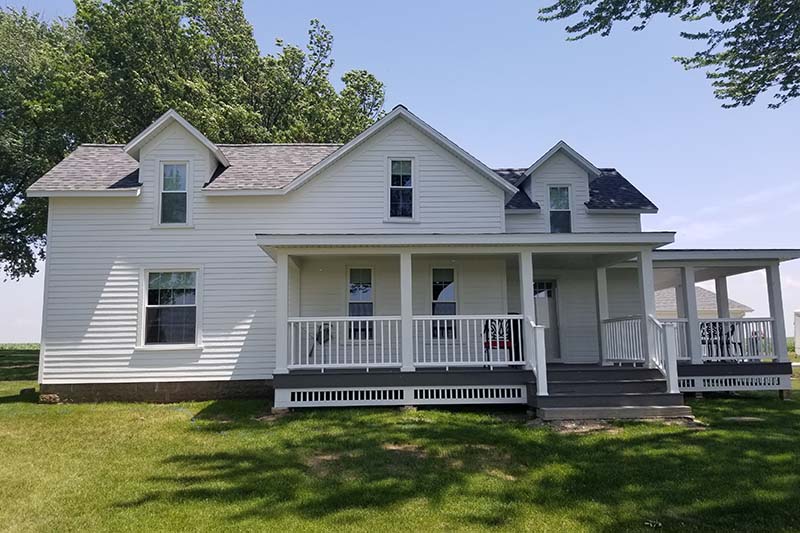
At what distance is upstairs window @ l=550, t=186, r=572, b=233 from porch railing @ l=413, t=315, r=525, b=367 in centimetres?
306

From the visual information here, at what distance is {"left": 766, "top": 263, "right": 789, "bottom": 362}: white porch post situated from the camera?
11.6 m

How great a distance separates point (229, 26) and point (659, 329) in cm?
2425

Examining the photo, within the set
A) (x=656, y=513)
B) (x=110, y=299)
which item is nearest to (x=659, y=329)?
(x=656, y=513)

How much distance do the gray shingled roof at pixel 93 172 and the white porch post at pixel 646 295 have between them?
11.3 metres

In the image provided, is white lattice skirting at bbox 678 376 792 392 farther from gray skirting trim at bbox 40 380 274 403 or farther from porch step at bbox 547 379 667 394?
gray skirting trim at bbox 40 380 274 403

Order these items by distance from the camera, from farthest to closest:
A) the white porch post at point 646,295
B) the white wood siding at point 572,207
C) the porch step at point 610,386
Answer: the white wood siding at point 572,207 < the white porch post at point 646,295 < the porch step at point 610,386

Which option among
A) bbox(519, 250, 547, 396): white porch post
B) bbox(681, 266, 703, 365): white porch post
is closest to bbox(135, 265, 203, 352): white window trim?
bbox(519, 250, 547, 396): white porch post

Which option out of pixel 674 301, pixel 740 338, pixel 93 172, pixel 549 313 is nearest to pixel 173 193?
pixel 93 172

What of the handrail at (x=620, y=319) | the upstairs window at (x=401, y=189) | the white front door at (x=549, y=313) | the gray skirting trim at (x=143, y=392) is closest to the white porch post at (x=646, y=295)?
the handrail at (x=620, y=319)

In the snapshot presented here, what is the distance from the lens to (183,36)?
22.3m

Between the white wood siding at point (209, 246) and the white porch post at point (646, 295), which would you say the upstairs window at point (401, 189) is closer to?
the white wood siding at point (209, 246)

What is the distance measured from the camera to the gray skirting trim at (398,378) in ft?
32.5

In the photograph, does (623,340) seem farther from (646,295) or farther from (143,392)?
(143,392)

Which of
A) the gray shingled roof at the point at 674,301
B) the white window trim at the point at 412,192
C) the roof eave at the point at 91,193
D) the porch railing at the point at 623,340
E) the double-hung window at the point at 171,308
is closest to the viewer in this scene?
the porch railing at the point at 623,340
